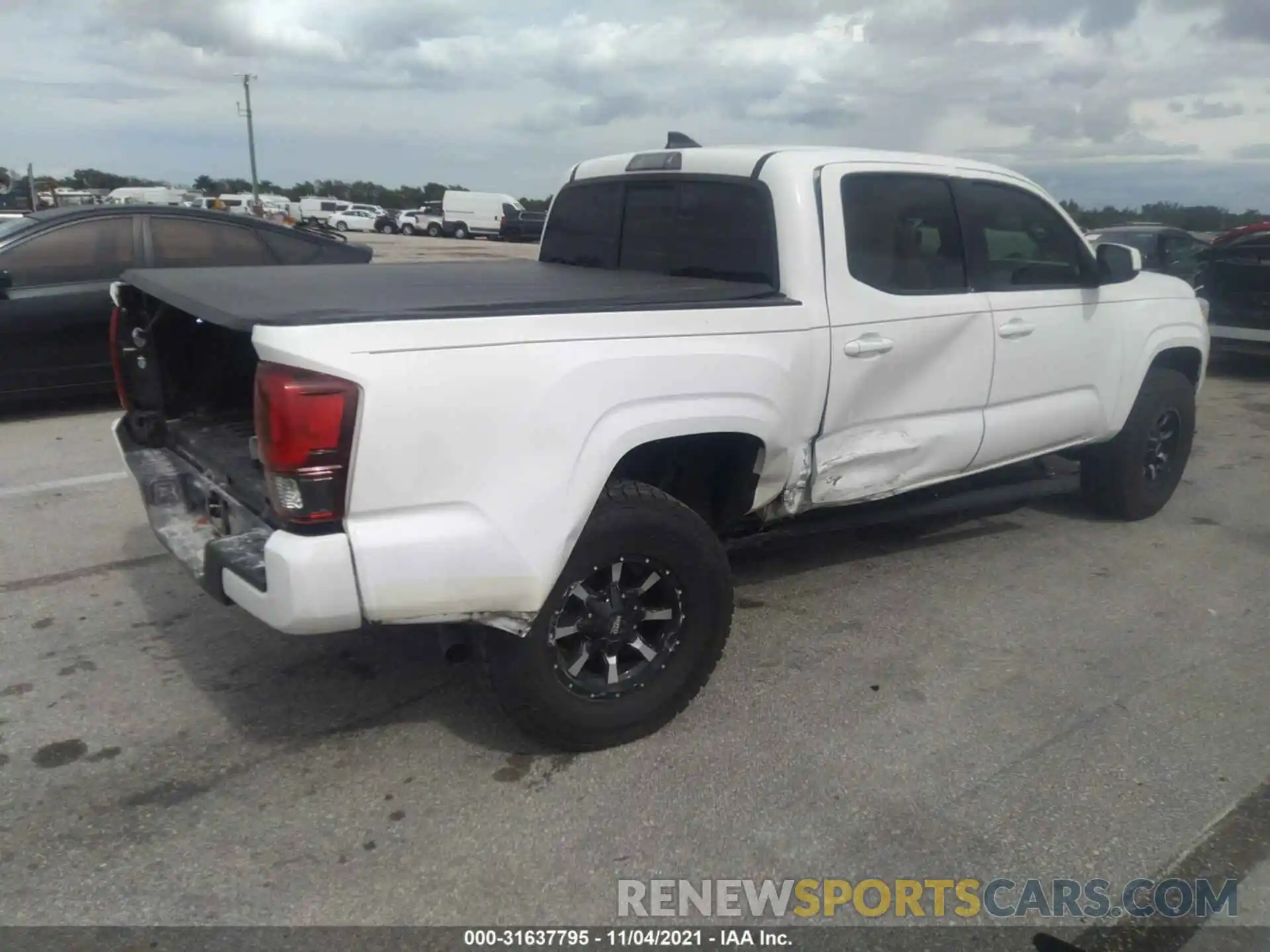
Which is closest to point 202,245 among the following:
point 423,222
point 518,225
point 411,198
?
point 518,225

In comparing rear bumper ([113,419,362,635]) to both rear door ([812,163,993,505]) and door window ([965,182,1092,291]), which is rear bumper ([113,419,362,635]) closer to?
rear door ([812,163,993,505])

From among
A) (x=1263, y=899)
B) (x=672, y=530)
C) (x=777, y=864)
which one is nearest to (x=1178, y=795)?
(x=1263, y=899)

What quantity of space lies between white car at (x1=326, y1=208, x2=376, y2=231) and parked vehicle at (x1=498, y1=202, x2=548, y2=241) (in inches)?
371

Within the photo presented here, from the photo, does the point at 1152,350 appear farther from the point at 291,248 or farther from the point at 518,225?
→ the point at 518,225

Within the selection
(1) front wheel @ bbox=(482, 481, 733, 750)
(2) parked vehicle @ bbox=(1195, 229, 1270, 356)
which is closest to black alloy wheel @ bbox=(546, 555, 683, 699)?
(1) front wheel @ bbox=(482, 481, 733, 750)

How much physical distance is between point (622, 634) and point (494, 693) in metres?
0.45

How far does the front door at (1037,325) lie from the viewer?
4.55 metres

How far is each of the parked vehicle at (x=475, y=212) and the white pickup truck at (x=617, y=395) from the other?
147ft

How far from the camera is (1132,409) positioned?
5461 millimetres

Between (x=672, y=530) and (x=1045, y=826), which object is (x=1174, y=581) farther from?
(x=672, y=530)

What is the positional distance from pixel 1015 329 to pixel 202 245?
20.2 feet

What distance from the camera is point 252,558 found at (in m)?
2.96

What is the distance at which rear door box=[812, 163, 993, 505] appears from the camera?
12.7ft

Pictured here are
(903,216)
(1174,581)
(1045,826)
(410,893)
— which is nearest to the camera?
(410,893)
